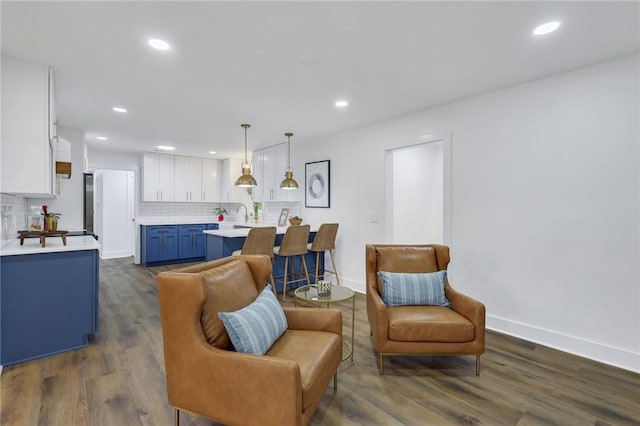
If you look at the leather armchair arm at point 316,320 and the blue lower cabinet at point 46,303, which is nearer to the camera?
the leather armchair arm at point 316,320

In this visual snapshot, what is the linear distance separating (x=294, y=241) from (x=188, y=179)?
13.7ft

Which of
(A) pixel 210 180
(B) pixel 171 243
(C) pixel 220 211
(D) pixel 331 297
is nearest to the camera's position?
(D) pixel 331 297

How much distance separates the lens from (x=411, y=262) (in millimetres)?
2840

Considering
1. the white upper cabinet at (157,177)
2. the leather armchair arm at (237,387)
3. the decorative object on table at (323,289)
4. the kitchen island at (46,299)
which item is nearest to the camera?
the leather armchair arm at (237,387)

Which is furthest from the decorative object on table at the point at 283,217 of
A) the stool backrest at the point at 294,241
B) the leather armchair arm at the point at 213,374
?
the leather armchair arm at the point at 213,374

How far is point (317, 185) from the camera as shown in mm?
Result: 5355

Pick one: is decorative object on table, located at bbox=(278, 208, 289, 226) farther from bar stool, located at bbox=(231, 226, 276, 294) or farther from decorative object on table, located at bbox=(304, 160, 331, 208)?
bar stool, located at bbox=(231, 226, 276, 294)

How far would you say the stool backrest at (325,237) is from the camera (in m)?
4.54

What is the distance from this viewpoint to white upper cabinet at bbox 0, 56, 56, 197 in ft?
8.31

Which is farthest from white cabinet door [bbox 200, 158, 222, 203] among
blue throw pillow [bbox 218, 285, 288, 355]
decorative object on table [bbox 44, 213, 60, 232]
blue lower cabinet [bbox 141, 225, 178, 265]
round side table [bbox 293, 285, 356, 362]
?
blue throw pillow [bbox 218, 285, 288, 355]

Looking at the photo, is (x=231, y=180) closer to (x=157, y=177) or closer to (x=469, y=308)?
(x=157, y=177)

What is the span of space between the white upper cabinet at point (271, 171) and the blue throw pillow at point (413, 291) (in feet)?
11.7

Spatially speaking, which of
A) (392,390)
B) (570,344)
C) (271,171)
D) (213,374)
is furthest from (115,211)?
(570,344)

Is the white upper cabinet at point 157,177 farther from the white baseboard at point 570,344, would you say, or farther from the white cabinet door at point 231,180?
the white baseboard at point 570,344
